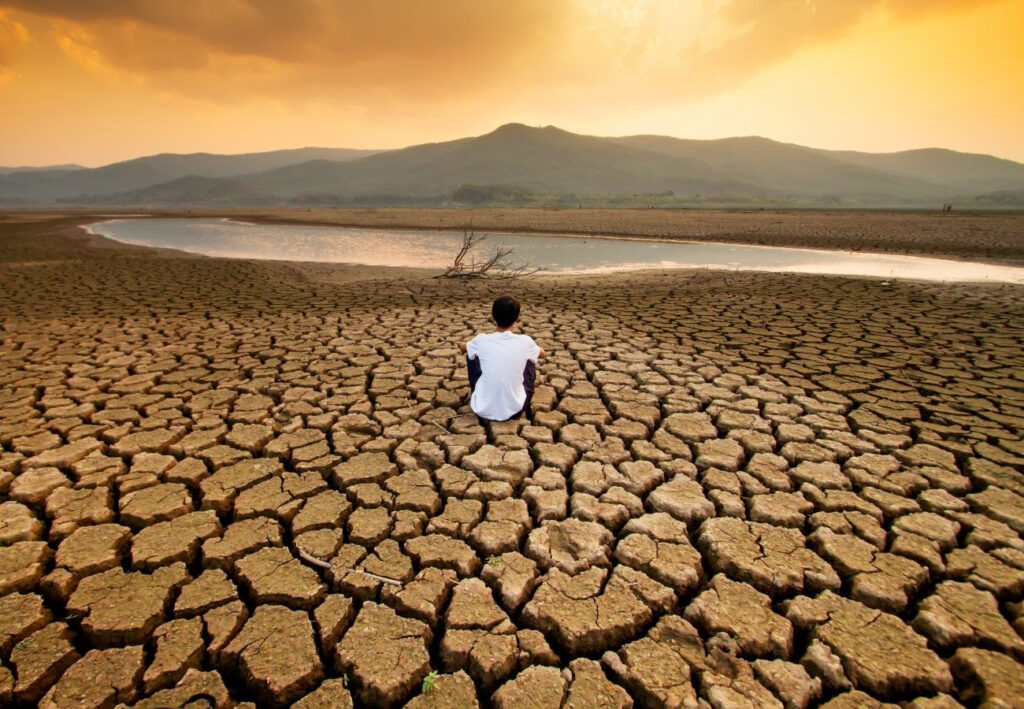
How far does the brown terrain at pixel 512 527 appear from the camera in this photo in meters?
1.49

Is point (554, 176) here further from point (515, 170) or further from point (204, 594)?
point (204, 594)

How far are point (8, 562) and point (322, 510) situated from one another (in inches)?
47.3

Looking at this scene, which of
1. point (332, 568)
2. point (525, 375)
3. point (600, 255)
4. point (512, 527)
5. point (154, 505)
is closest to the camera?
point (332, 568)

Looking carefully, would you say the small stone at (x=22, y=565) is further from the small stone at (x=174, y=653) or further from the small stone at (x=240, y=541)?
the small stone at (x=174, y=653)

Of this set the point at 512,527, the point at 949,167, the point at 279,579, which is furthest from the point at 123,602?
the point at 949,167

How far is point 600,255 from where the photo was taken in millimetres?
14445

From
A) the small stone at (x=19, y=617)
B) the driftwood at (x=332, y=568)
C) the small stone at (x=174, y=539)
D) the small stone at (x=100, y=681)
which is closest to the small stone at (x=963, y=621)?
the driftwood at (x=332, y=568)

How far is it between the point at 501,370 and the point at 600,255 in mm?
12167

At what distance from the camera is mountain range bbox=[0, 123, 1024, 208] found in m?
106

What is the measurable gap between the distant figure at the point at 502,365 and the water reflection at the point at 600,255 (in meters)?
8.49

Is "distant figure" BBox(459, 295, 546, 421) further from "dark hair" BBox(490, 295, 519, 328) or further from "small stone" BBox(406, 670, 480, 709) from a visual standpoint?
"small stone" BBox(406, 670, 480, 709)

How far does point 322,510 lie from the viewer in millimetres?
2275

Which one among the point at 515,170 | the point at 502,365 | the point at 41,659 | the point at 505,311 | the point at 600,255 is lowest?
the point at 41,659

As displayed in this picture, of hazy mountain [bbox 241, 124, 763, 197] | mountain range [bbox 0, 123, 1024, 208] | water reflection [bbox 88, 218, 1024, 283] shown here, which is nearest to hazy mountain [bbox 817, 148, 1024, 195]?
mountain range [bbox 0, 123, 1024, 208]
